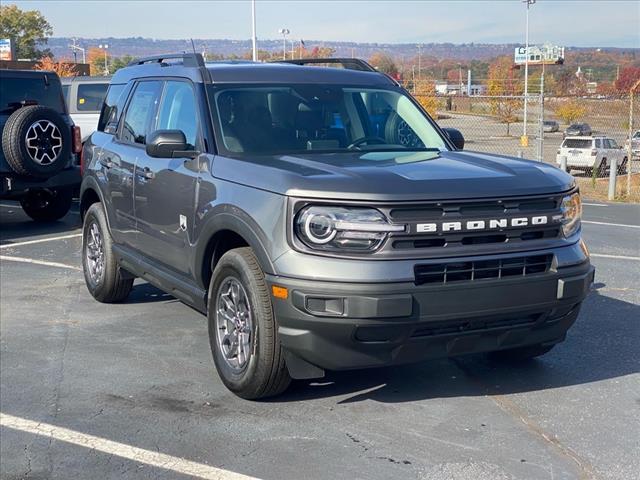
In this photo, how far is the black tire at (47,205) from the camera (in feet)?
38.9

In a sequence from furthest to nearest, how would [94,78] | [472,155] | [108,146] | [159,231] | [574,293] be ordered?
[94,78] → [108,146] → [159,231] → [472,155] → [574,293]

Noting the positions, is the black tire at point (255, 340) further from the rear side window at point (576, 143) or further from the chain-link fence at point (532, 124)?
the rear side window at point (576, 143)

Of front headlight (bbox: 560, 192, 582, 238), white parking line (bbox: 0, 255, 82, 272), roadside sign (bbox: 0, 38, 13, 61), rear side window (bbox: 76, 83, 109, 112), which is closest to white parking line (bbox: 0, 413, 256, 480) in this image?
front headlight (bbox: 560, 192, 582, 238)

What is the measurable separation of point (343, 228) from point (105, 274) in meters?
3.41

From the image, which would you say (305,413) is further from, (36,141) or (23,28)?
(23,28)

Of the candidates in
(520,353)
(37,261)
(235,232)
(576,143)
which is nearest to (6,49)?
(576,143)

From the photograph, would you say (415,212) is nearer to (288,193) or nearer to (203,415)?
(288,193)

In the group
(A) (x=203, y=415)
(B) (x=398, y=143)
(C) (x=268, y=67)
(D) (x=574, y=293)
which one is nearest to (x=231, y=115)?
(C) (x=268, y=67)

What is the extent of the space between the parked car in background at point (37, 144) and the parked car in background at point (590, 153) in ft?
67.6

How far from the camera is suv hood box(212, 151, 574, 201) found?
4.14m

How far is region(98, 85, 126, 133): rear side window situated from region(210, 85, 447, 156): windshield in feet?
5.91

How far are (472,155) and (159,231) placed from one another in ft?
7.01

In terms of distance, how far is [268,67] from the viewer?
577 centimetres

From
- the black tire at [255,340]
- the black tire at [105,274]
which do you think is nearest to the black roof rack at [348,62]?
the black tire at [105,274]
